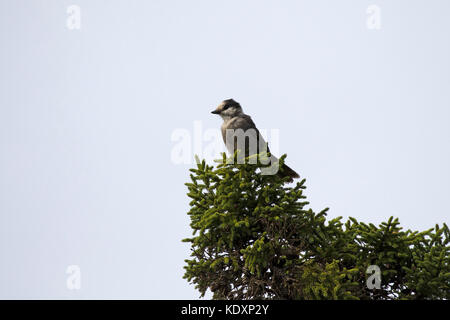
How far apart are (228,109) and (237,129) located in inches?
26.3

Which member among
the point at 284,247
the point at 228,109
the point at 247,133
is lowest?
the point at 284,247

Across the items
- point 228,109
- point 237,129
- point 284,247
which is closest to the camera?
A: point 284,247

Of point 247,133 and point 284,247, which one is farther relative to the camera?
point 247,133

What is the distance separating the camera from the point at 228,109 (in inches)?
472

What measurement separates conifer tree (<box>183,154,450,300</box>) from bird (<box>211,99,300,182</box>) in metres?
3.37

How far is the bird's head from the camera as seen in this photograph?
11992mm

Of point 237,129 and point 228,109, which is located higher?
point 228,109

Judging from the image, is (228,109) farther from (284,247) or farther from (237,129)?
(284,247)

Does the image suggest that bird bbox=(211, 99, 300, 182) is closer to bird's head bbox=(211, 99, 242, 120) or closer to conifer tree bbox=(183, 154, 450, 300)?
bird's head bbox=(211, 99, 242, 120)

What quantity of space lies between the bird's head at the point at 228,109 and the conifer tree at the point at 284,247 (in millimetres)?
4025

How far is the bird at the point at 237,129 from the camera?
1149cm

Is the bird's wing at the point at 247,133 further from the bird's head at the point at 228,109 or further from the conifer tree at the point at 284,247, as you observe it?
the conifer tree at the point at 284,247

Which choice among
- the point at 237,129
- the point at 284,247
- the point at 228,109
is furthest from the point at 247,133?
the point at 284,247

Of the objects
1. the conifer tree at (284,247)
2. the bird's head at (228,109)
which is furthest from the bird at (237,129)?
the conifer tree at (284,247)
